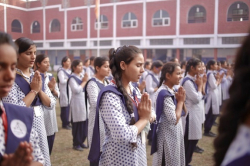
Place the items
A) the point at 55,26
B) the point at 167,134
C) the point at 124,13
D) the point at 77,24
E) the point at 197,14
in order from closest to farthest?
the point at 167,134 < the point at 197,14 < the point at 124,13 < the point at 55,26 < the point at 77,24

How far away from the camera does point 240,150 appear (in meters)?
0.83

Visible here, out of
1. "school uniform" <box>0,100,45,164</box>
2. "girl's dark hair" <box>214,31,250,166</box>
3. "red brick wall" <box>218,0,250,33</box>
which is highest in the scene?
"red brick wall" <box>218,0,250,33</box>

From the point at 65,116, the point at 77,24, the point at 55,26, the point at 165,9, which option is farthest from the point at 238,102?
the point at 77,24

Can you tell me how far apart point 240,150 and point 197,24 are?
17.2m

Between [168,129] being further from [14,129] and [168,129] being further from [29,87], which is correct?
[14,129]

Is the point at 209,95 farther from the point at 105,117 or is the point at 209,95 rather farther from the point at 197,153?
the point at 105,117

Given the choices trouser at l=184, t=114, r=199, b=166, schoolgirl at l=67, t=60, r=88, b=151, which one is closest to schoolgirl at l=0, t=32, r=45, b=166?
trouser at l=184, t=114, r=199, b=166

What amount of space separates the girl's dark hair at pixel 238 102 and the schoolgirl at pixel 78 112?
150 inches

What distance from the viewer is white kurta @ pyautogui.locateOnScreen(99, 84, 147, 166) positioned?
5.22 feet

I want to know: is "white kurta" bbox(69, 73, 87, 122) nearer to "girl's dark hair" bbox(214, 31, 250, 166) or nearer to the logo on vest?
the logo on vest

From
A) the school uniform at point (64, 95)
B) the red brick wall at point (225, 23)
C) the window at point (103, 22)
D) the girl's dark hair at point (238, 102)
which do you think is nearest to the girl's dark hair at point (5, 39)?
the girl's dark hair at point (238, 102)

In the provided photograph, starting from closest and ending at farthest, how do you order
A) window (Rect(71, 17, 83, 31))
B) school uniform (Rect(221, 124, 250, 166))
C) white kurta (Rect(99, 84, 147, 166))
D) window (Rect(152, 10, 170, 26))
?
school uniform (Rect(221, 124, 250, 166)), white kurta (Rect(99, 84, 147, 166)), window (Rect(152, 10, 170, 26)), window (Rect(71, 17, 83, 31))

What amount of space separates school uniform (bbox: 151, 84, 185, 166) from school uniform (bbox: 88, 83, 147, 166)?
964mm

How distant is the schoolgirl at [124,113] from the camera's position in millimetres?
1612
